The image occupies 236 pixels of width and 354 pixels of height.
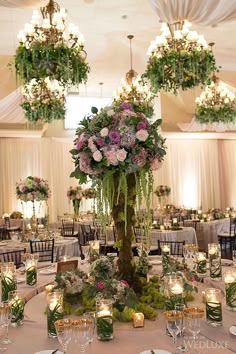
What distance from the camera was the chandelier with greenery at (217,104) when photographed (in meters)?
9.21

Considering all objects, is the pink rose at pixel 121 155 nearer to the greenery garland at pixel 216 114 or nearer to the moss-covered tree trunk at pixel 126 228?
the moss-covered tree trunk at pixel 126 228

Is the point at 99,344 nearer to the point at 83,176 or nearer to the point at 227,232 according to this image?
the point at 83,176

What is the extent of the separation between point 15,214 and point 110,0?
7972mm

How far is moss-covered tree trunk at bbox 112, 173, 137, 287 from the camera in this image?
113 inches

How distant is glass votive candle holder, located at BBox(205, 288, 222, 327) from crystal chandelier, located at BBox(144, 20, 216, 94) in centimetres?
393

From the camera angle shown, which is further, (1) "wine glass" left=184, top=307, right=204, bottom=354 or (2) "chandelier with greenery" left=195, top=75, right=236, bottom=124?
(2) "chandelier with greenery" left=195, top=75, right=236, bottom=124

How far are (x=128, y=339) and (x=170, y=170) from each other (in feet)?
47.0

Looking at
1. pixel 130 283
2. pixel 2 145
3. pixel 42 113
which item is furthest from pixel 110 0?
pixel 2 145

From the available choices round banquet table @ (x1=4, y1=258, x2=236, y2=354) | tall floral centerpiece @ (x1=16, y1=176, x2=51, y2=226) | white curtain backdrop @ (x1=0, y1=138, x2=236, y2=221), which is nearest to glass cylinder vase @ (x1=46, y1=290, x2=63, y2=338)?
round banquet table @ (x1=4, y1=258, x2=236, y2=354)

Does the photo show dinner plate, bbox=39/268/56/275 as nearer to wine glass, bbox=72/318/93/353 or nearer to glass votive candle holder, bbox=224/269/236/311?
glass votive candle holder, bbox=224/269/236/311

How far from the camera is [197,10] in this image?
461 centimetres

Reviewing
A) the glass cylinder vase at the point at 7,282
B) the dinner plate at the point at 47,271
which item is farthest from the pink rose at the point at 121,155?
the dinner plate at the point at 47,271

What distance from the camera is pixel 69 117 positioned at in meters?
15.0

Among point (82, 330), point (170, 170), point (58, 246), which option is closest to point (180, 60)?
point (58, 246)
